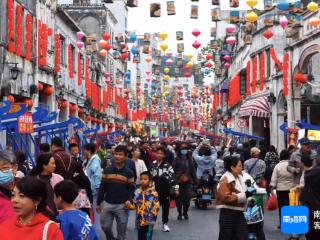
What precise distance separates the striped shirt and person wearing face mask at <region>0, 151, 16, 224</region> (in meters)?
3.14

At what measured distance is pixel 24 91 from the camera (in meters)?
27.6

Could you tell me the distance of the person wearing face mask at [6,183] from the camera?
5.97m

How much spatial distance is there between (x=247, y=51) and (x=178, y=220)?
31.7 m

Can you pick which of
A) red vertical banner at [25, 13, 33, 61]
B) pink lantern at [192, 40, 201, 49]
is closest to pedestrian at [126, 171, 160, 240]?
pink lantern at [192, 40, 201, 49]

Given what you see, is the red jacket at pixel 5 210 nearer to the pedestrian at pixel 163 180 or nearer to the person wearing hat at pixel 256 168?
the pedestrian at pixel 163 180

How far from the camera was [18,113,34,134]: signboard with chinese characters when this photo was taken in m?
17.0

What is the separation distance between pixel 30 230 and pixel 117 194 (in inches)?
231

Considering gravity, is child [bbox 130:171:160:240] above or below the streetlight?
below

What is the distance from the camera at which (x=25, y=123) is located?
17.5 m

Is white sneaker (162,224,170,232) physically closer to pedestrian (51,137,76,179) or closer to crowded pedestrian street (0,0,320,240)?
crowded pedestrian street (0,0,320,240)

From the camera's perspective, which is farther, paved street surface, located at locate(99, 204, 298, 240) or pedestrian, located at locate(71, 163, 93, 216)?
paved street surface, located at locate(99, 204, 298, 240)

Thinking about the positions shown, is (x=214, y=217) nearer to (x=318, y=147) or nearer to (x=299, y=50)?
(x=318, y=147)

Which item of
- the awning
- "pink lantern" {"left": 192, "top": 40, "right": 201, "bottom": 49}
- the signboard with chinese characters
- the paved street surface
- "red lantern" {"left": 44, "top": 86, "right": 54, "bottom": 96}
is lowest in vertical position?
the paved street surface

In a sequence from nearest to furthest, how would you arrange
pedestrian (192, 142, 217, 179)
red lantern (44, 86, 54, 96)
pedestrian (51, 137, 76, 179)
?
1. pedestrian (51, 137, 76, 179)
2. pedestrian (192, 142, 217, 179)
3. red lantern (44, 86, 54, 96)
